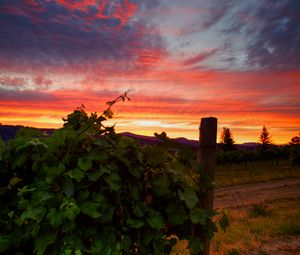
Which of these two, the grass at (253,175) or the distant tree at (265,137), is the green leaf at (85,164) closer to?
the grass at (253,175)

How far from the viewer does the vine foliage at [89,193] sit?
2.92m

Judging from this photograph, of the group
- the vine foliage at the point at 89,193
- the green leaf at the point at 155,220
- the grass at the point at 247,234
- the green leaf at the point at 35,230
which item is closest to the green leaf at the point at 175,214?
the vine foliage at the point at 89,193

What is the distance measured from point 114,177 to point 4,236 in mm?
959

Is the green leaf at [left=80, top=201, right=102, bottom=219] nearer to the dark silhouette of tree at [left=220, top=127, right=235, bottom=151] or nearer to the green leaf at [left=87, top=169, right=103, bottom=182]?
the green leaf at [left=87, top=169, right=103, bottom=182]

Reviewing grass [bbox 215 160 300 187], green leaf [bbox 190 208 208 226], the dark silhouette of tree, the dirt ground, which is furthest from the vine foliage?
the dark silhouette of tree

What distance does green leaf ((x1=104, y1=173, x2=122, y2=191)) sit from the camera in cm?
305

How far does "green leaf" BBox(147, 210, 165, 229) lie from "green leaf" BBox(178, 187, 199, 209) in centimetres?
25

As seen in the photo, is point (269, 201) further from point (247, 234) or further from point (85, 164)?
point (85, 164)

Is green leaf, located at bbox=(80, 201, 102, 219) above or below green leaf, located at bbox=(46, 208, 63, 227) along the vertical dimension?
above

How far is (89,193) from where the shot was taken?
9.86ft

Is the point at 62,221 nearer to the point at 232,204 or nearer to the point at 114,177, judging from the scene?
the point at 114,177

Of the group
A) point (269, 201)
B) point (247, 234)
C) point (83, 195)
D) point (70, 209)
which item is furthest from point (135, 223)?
point (269, 201)

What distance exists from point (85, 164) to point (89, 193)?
23cm

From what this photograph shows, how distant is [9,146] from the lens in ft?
10.4
